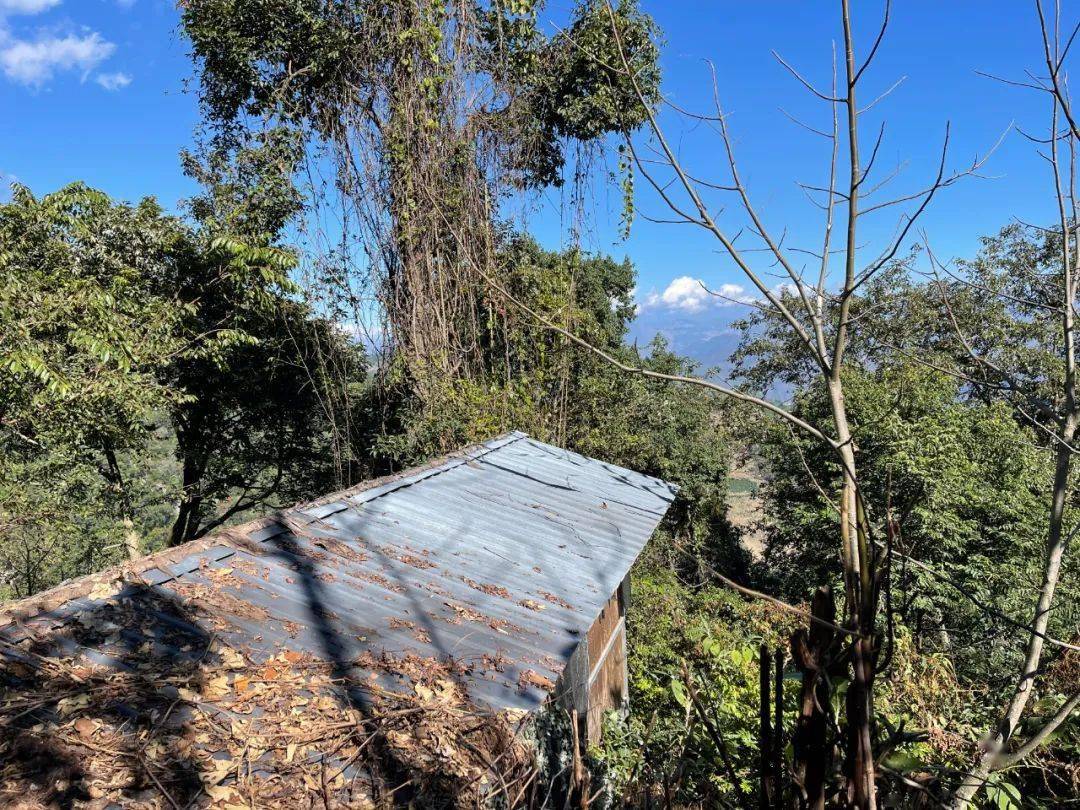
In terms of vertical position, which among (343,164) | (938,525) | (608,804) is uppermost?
(343,164)

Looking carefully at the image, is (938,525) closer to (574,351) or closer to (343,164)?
(574,351)

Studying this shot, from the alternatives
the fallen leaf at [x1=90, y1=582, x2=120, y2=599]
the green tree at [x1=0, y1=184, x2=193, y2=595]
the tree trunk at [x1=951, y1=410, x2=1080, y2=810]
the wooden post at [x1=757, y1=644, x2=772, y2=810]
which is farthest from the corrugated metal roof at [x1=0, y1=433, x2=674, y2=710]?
the green tree at [x1=0, y1=184, x2=193, y2=595]

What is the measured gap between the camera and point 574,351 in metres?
10.5

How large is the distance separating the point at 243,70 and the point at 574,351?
7.08 metres

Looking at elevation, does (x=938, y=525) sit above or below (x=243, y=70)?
below

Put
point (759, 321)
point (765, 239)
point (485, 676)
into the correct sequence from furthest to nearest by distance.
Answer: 1. point (759, 321)
2. point (485, 676)
3. point (765, 239)

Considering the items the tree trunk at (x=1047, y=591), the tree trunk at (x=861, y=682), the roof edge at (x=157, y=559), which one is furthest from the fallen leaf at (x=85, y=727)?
the tree trunk at (x=1047, y=591)

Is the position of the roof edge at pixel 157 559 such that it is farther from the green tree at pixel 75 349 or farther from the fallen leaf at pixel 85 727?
the green tree at pixel 75 349

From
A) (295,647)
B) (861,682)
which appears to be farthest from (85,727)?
(861,682)

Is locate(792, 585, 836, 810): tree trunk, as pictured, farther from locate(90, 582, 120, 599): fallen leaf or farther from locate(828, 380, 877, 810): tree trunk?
locate(90, 582, 120, 599): fallen leaf

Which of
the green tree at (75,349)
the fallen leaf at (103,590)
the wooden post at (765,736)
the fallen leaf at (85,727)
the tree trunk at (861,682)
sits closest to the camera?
the tree trunk at (861,682)

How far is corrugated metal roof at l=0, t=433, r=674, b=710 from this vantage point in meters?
2.21

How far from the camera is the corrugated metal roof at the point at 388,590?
2209 mm

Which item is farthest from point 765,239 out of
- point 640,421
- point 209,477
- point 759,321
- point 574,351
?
point 759,321
